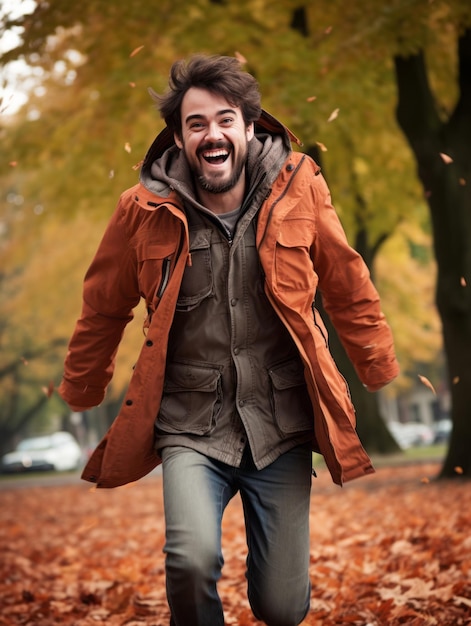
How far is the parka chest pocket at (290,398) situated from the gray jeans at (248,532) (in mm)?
125

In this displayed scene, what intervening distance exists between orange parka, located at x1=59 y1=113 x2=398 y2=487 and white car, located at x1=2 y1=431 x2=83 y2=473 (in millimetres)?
33459

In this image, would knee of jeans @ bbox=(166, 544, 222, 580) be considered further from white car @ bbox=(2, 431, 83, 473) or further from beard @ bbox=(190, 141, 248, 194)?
white car @ bbox=(2, 431, 83, 473)

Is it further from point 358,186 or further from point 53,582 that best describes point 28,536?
point 358,186

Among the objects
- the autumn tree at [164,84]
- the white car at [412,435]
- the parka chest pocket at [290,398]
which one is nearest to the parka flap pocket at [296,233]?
the parka chest pocket at [290,398]

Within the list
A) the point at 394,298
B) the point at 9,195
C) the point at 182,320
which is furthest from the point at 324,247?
the point at 9,195

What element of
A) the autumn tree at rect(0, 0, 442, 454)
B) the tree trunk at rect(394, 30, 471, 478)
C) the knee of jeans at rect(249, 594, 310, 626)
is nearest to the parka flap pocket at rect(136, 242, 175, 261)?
the knee of jeans at rect(249, 594, 310, 626)

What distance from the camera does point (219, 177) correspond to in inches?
161

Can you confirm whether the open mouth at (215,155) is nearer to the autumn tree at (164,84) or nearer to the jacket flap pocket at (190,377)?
the jacket flap pocket at (190,377)

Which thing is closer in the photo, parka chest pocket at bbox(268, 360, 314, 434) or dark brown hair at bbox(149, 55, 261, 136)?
parka chest pocket at bbox(268, 360, 314, 434)

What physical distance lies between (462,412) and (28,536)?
5.37 m

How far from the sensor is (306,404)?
415 centimetres

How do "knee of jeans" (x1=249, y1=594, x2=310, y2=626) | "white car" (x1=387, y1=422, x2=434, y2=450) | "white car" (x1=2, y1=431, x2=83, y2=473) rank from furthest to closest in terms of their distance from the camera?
1. "white car" (x1=387, y1=422, x2=434, y2=450)
2. "white car" (x1=2, y1=431, x2=83, y2=473)
3. "knee of jeans" (x1=249, y1=594, x2=310, y2=626)

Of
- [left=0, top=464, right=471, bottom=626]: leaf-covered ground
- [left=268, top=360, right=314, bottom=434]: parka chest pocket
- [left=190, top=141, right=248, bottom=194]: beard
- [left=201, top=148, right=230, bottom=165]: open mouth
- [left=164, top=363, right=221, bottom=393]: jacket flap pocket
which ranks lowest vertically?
[left=0, top=464, right=471, bottom=626]: leaf-covered ground

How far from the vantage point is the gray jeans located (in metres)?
3.65
